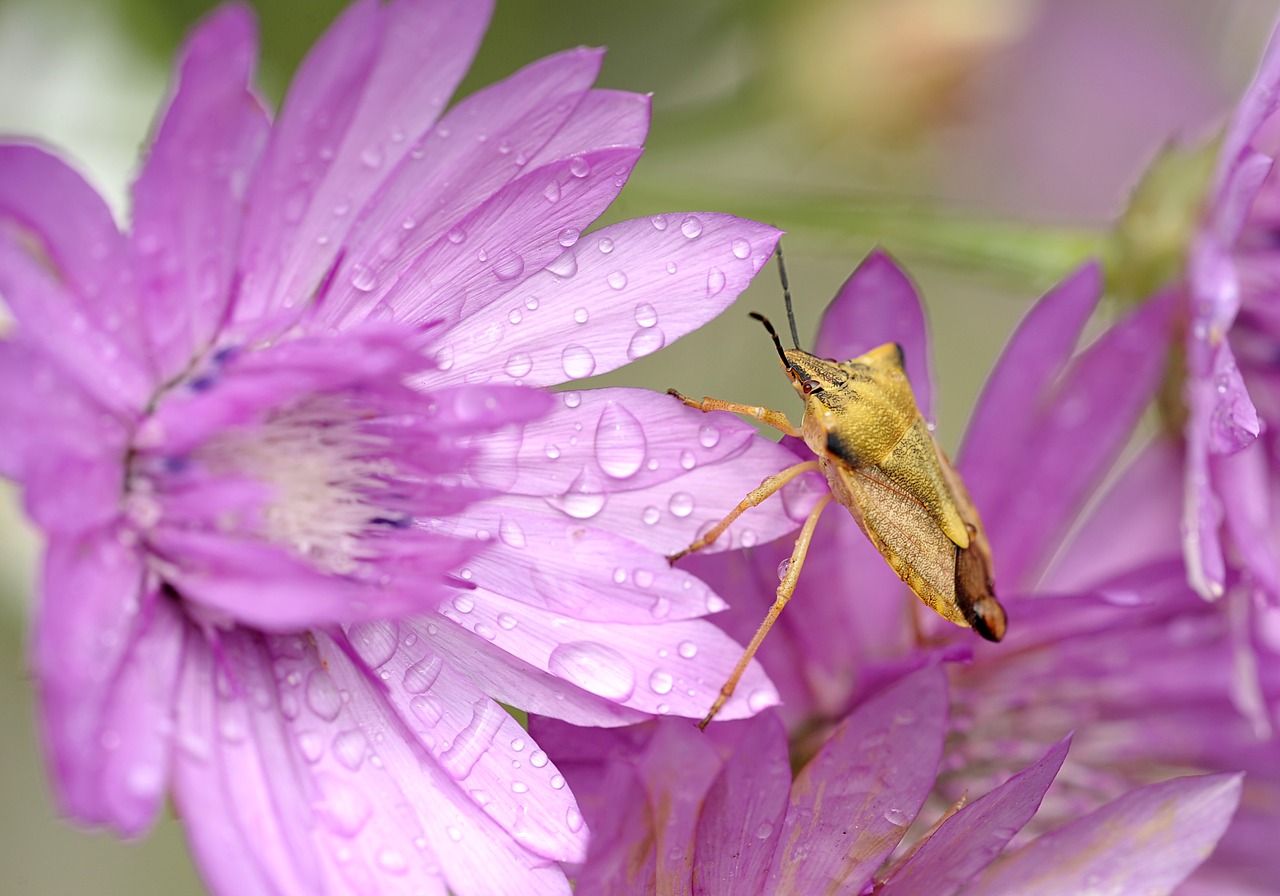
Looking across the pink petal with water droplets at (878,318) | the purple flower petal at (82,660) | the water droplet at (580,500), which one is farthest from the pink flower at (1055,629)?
the purple flower petal at (82,660)

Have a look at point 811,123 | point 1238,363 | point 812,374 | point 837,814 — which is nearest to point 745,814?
point 837,814

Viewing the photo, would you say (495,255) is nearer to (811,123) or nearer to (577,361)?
(577,361)

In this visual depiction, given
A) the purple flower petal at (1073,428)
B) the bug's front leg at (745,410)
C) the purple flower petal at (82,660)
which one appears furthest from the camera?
the purple flower petal at (1073,428)

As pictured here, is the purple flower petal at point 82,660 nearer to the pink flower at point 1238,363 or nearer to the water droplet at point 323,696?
the water droplet at point 323,696

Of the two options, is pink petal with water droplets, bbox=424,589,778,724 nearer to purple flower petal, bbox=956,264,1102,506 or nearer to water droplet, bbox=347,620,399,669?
water droplet, bbox=347,620,399,669

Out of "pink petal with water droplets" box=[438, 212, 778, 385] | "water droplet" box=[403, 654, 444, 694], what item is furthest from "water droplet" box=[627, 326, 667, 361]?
"water droplet" box=[403, 654, 444, 694]

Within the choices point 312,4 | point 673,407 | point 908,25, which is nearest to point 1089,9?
point 908,25

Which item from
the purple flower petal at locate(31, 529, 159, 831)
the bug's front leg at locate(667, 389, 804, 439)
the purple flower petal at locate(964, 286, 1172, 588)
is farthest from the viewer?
the purple flower petal at locate(964, 286, 1172, 588)

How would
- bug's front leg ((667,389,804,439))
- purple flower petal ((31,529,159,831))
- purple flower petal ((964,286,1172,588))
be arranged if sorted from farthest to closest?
purple flower petal ((964,286,1172,588)) → bug's front leg ((667,389,804,439)) → purple flower petal ((31,529,159,831))
